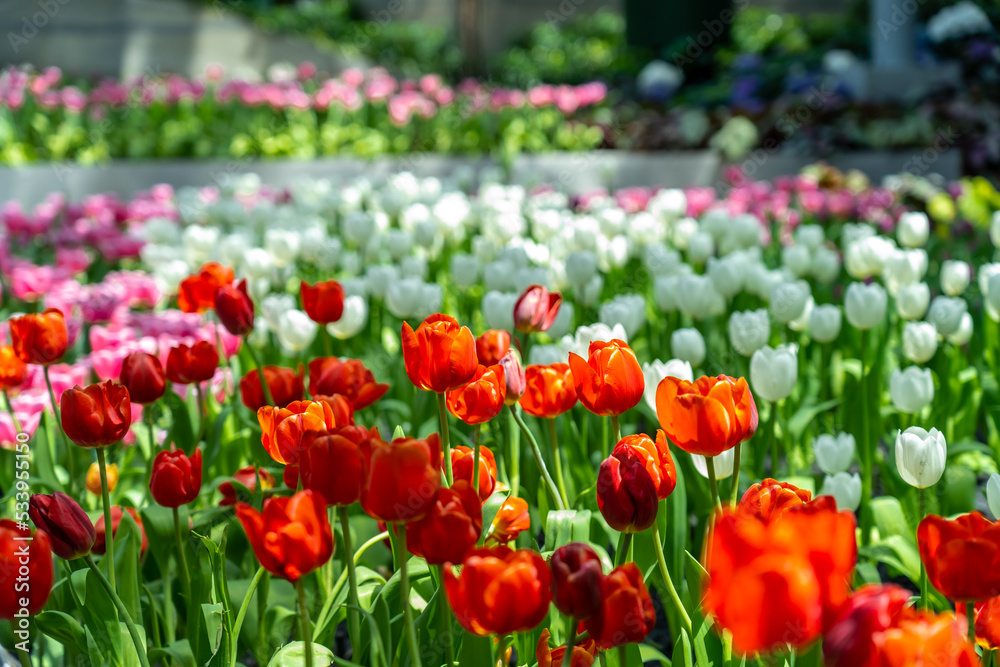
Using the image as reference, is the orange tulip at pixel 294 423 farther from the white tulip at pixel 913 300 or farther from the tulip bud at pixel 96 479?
the white tulip at pixel 913 300

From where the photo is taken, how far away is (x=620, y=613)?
2.51ft

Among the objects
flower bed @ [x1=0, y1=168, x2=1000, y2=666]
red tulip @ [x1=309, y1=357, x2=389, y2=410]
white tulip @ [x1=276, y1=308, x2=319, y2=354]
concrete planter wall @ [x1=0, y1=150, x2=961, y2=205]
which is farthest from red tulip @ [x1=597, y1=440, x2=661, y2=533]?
concrete planter wall @ [x1=0, y1=150, x2=961, y2=205]

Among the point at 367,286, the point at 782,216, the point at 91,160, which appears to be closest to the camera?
the point at 367,286

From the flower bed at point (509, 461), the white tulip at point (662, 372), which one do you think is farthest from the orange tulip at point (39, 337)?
the white tulip at point (662, 372)

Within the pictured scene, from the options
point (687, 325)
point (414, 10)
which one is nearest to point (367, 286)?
point (687, 325)

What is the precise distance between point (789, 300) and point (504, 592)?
4.23 feet

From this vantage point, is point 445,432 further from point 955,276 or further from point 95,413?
point 955,276

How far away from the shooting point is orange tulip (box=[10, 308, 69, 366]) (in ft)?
4.49

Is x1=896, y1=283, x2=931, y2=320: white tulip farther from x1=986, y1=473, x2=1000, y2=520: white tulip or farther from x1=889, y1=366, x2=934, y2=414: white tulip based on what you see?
x1=986, y1=473, x2=1000, y2=520: white tulip

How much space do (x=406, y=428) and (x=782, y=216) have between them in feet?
8.54

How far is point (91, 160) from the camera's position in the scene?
5922 mm

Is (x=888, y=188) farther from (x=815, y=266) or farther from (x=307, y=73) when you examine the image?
(x=307, y=73)

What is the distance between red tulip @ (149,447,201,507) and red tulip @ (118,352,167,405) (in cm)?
26

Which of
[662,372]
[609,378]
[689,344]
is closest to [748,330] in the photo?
[689,344]
